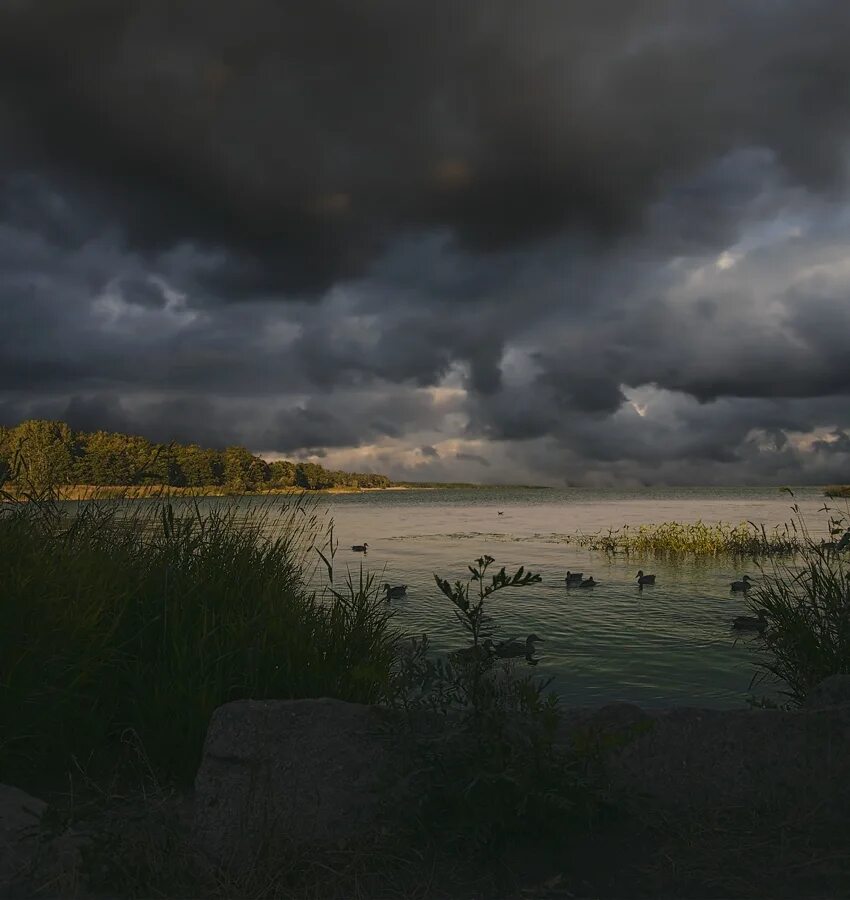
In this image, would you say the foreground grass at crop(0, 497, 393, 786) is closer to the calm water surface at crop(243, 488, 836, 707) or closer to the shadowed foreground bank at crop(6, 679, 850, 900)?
the shadowed foreground bank at crop(6, 679, 850, 900)

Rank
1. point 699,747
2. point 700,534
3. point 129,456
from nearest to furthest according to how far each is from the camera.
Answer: point 699,747 → point 129,456 → point 700,534

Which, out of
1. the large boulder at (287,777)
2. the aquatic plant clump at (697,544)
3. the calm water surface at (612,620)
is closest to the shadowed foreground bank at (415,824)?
the large boulder at (287,777)

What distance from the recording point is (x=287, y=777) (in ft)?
13.0

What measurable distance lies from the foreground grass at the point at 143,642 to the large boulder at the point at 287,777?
905mm

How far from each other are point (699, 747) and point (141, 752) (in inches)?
135

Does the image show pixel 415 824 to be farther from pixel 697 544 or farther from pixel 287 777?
pixel 697 544

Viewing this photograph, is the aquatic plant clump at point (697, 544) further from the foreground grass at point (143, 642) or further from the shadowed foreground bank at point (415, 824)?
the shadowed foreground bank at point (415, 824)

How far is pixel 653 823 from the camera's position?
12.4 ft

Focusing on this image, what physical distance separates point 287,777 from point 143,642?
211cm

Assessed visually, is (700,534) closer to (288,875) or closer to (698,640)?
(698,640)

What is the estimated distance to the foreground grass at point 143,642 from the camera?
15.8ft

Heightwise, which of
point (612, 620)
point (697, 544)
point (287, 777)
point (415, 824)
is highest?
point (697, 544)

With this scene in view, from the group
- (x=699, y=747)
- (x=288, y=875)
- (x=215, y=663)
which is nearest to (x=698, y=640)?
(x=699, y=747)

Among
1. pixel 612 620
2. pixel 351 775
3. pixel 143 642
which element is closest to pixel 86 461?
pixel 143 642
